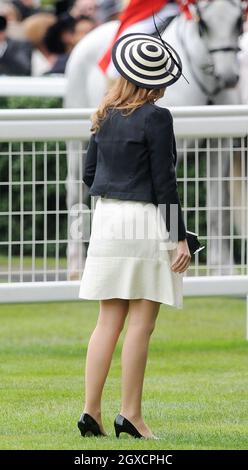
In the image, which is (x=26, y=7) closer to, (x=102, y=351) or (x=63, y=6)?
(x=63, y=6)

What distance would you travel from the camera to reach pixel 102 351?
678 cm

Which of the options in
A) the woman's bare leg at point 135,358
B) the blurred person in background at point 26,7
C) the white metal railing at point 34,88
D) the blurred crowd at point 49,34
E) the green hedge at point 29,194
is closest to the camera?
the woman's bare leg at point 135,358

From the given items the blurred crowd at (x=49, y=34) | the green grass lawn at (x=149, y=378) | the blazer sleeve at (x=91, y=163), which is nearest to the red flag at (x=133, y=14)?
the green grass lawn at (x=149, y=378)

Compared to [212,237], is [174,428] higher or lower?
lower

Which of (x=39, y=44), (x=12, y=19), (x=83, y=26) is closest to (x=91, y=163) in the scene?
(x=83, y=26)

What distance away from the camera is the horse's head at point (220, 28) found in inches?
480

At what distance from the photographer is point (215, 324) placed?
416 inches

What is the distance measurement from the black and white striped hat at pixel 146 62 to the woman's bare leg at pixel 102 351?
84 centimetres

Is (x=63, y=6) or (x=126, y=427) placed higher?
(x=63, y=6)

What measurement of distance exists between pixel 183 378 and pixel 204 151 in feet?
4.21

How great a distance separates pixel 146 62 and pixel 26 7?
15.0 metres

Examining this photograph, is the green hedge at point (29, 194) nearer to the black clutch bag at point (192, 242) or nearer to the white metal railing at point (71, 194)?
the white metal railing at point (71, 194)
